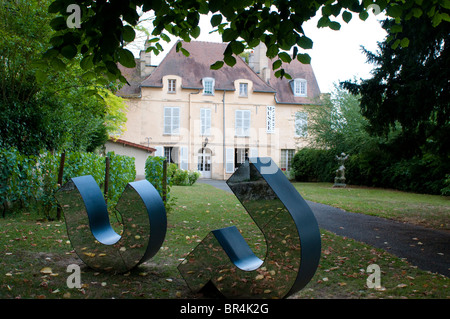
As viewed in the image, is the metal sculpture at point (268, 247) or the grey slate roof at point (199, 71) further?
the grey slate roof at point (199, 71)

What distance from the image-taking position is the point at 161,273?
4.41 meters

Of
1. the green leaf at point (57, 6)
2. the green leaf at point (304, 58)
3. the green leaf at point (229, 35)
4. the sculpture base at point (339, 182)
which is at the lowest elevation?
the sculpture base at point (339, 182)

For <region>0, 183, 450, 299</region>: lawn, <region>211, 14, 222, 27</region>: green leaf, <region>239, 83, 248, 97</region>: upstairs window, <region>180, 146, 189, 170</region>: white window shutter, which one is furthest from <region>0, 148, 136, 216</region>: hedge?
<region>239, 83, 248, 97</region>: upstairs window

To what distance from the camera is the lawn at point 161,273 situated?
375 cm

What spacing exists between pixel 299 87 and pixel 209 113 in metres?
8.82

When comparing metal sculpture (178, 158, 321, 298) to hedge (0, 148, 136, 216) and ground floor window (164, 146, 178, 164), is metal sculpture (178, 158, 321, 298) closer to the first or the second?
hedge (0, 148, 136, 216)

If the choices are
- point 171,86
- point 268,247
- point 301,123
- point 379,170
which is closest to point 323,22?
point 268,247

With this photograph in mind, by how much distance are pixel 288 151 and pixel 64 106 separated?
24.6m

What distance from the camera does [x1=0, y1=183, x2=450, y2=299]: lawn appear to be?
3752 millimetres

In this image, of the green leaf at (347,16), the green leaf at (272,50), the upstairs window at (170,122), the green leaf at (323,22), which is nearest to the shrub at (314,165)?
the upstairs window at (170,122)

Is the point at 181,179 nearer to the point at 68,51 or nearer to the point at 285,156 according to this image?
the point at 285,156

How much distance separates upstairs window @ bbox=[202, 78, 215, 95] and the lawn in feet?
84.7

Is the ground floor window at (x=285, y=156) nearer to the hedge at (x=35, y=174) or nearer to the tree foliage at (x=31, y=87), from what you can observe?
the tree foliage at (x=31, y=87)

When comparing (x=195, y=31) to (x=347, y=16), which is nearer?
(x=347, y=16)
